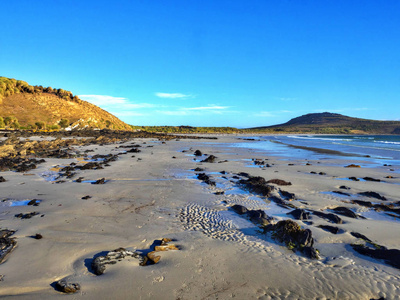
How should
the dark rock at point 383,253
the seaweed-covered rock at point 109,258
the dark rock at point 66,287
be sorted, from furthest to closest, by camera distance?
1. the dark rock at point 383,253
2. the seaweed-covered rock at point 109,258
3. the dark rock at point 66,287

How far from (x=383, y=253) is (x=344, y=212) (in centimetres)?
239

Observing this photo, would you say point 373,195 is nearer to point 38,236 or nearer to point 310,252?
point 310,252

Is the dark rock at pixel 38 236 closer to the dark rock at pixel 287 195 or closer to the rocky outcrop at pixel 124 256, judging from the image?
the rocky outcrop at pixel 124 256

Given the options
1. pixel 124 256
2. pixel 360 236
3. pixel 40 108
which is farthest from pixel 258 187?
pixel 40 108

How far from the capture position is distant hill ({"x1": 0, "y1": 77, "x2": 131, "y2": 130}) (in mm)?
48125

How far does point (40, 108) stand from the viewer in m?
52.7

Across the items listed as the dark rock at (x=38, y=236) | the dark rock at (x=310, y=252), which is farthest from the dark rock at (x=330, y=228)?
the dark rock at (x=38, y=236)

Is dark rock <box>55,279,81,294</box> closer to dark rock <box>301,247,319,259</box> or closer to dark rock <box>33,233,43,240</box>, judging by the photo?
dark rock <box>33,233,43,240</box>

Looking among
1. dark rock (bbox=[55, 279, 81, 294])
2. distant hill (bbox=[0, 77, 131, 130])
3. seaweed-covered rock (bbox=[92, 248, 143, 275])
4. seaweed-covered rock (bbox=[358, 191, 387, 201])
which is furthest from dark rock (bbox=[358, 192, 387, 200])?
distant hill (bbox=[0, 77, 131, 130])

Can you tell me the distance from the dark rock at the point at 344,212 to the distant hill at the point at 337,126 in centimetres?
12944

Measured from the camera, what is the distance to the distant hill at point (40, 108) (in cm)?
4812

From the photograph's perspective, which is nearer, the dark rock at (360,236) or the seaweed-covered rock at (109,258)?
the seaweed-covered rock at (109,258)

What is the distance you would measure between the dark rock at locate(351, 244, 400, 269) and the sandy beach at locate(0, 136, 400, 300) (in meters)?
0.11

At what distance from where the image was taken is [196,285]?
362 centimetres
